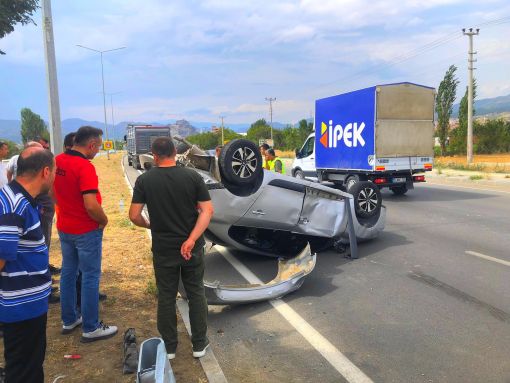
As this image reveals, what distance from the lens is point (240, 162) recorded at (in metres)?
5.46

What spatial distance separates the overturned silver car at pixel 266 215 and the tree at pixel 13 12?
11.0 ft

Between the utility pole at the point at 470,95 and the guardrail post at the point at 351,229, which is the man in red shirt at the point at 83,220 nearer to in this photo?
the guardrail post at the point at 351,229

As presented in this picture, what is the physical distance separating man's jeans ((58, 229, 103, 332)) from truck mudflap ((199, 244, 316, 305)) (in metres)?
1.07

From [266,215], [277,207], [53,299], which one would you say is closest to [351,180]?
[277,207]

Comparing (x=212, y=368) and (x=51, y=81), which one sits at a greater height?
(x=51, y=81)

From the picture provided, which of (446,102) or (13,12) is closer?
(13,12)

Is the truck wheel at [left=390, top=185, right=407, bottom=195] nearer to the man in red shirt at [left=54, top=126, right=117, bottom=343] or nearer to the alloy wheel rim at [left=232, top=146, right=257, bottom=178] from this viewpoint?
the alloy wheel rim at [left=232, top=146, right=257, bottom=178]

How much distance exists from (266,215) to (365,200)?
233 centimetres

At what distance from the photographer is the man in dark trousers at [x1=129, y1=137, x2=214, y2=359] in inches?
137

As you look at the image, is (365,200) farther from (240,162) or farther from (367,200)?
(240,162)

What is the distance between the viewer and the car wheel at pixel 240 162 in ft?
17.6

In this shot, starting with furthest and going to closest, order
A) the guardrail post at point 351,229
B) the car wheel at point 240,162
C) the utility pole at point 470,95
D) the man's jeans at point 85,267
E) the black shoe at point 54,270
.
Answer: the utility pole at point 470,95 → the guardrail post at point 351,229 → the black shoe at point 54,270 → the car wheel at point 240,162 → the man's jeans at point 85,267

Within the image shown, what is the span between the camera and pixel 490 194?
46.1 ft

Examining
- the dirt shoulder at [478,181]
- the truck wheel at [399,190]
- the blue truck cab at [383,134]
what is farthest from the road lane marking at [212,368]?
the dirt shoulder at [478,181]
